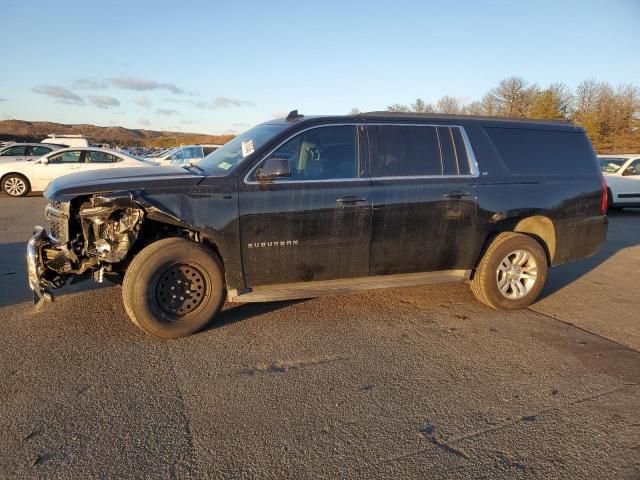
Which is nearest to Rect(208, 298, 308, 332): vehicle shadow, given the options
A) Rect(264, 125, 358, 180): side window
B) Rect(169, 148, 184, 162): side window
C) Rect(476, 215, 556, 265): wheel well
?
Rect(264, 125, 358, 180): side window

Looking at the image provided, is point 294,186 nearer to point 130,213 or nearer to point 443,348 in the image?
point 130,213

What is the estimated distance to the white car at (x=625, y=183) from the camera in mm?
13312

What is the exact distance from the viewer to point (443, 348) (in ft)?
13.2

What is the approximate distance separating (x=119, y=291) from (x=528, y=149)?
16.2 feet

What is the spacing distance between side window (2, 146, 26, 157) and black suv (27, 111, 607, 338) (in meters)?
14.3

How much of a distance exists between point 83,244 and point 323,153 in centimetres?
238

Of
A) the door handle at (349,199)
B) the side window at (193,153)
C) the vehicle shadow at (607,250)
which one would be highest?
the side window at (193,153)

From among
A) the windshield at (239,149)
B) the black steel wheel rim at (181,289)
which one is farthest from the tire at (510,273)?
the black steel wheel rim at (181,289)

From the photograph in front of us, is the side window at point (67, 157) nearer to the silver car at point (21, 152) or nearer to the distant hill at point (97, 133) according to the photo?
the silver car at point (21, 152)

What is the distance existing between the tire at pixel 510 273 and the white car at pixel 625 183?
10.4m

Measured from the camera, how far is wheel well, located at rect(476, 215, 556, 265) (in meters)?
5.12

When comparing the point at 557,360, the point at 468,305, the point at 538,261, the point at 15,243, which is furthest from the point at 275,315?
the point at 15,243

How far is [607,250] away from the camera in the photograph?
8.49 metres

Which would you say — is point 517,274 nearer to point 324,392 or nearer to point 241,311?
point 324,392
